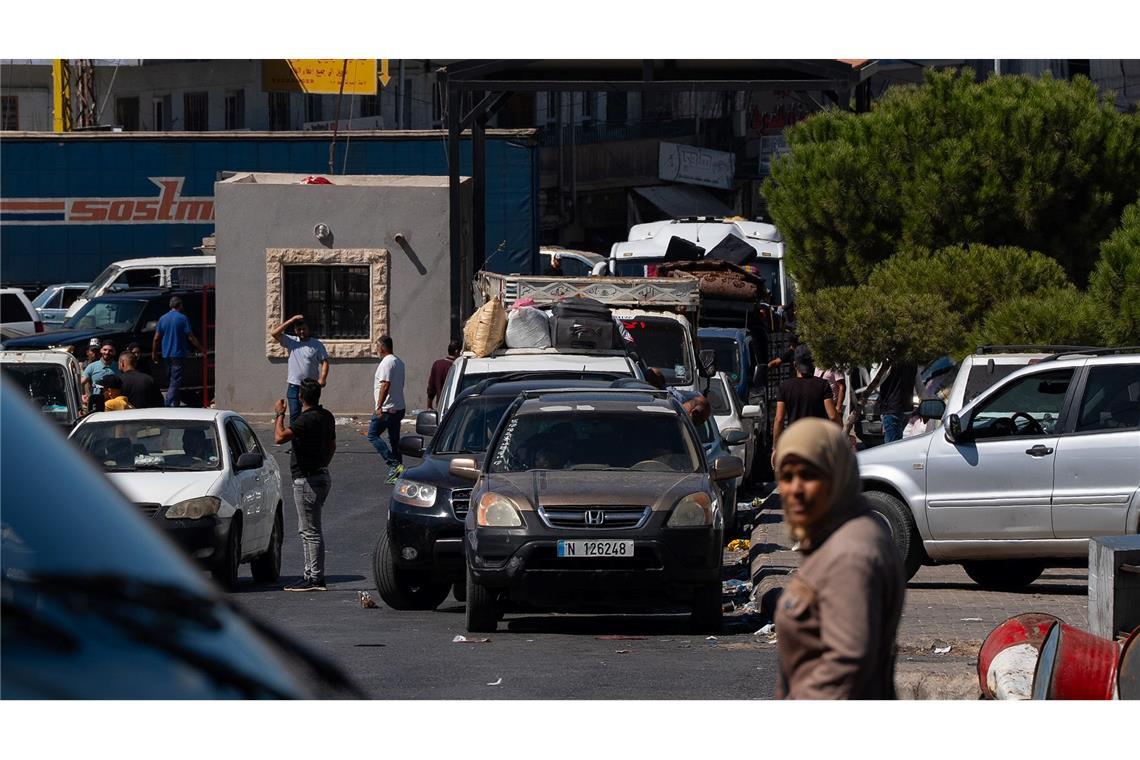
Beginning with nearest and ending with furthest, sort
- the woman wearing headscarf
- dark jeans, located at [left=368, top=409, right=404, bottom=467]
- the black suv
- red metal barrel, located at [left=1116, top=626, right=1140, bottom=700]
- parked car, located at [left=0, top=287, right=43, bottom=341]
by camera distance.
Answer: the woman wearing headscarf, red metal barrel, located at [left=1116, top=626, right=1140, bottom=700], dark jeans, located at [left=368, top=409, right=404, bottom=467], the black suv, parked car, located at [left=0, top=287, right=43, bottom=341]

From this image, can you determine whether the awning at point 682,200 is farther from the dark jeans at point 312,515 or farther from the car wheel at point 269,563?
the dark jeans at point 312,515

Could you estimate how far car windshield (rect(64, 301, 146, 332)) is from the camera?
90.2ft

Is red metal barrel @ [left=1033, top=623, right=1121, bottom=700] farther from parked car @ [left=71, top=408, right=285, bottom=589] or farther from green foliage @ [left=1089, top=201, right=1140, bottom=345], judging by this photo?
green foliage @ [left=1089, top=201, right=1140, bottom=345]

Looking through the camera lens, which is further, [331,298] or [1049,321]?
[331,298]

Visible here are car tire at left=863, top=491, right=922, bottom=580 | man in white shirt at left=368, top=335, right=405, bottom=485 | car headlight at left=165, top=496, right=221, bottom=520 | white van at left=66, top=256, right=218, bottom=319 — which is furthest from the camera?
white van at left=66, top=256, right=218, bottom=319

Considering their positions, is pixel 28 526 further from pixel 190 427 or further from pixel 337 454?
pixel 337 454

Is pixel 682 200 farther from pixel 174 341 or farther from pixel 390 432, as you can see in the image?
pixel 390 432

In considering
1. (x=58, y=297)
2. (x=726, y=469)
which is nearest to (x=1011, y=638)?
(x=726, y=469)

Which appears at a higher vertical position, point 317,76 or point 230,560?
point 317,76

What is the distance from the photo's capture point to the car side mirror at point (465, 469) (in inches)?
442

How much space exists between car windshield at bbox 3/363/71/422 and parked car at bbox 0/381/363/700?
14601 millimetres

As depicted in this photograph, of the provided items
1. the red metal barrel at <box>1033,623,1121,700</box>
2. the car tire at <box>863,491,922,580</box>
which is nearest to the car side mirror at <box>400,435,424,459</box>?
the car tire at <box>863,491,922,580</box>

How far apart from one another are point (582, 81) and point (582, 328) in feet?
29.1

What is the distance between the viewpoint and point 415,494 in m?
11.9
